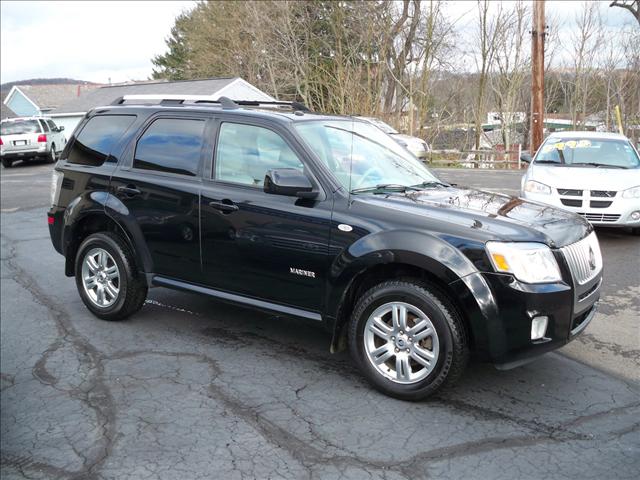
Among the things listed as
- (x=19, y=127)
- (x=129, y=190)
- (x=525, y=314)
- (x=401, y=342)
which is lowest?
(x=401, y=342)

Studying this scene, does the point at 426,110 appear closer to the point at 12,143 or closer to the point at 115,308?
the point at 12,143

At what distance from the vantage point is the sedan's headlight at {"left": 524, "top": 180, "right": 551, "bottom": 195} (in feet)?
28.5

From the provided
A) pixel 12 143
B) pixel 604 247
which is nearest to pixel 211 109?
pixel 604 247

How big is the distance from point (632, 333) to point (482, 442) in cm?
Answer: 250

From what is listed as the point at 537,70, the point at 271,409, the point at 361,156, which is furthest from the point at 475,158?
the point at 271,409

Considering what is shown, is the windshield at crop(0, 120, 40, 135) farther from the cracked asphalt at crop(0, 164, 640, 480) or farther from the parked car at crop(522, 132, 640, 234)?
the cracked asphalt at crop(0, 164, 640, 480)

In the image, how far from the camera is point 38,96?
6756 centimetres

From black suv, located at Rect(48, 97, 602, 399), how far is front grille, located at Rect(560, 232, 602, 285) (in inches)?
0.7

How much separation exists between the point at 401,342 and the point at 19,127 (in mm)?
26875

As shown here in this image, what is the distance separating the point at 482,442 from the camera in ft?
11.3

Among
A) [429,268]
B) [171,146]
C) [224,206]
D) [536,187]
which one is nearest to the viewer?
[429,268]

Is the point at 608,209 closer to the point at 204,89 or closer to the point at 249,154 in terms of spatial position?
the point at 249,154

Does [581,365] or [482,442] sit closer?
[482,442]

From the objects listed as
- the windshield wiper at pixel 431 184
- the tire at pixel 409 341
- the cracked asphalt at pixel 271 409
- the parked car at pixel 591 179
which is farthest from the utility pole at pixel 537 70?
the tire at pixel 409 341
